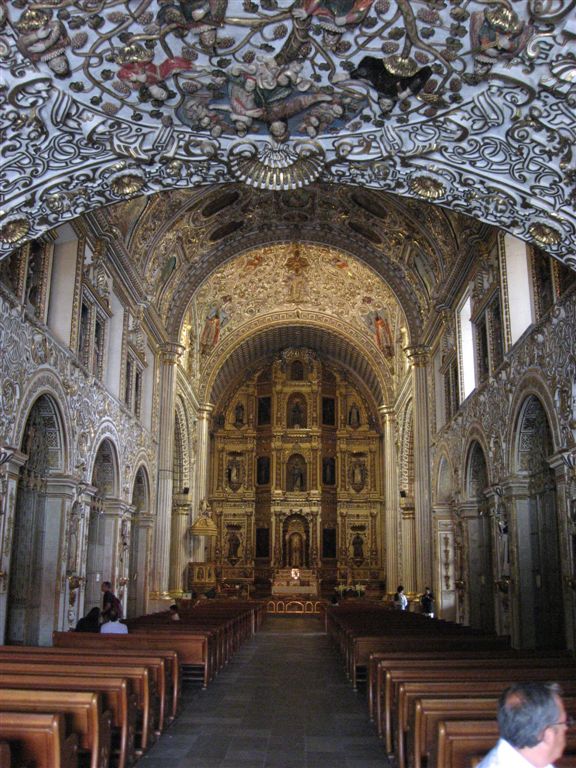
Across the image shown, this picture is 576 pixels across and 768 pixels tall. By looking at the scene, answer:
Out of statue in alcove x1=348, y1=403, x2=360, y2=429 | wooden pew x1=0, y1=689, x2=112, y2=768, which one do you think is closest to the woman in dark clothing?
wooden pew x1=0, y1=689, x2=112, y2=768

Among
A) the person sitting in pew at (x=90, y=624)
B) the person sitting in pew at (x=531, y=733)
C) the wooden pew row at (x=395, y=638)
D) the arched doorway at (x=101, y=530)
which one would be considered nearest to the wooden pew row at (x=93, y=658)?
the wooden pew row at (x=395, y=638)

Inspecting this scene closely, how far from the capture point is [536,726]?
10.5 ft

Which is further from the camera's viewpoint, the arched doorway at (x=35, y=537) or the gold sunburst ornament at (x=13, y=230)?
the arched doorway at (x=35, y=537)

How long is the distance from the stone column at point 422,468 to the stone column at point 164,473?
743cm

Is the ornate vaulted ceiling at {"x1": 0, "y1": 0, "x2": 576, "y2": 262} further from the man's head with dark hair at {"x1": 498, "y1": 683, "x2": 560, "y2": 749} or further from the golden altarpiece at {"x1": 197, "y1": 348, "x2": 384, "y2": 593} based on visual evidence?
the golden altarpiece at {"x1": 197, "y1": 348, "x2": 384, "y2": 593}

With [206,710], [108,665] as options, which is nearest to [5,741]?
[108,665]

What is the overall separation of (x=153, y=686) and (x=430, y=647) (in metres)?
4.36

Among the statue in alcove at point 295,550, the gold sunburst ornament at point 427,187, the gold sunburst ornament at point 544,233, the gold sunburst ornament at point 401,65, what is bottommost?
the statue in alcove at point 295,550

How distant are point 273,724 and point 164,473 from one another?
1511 centimetres

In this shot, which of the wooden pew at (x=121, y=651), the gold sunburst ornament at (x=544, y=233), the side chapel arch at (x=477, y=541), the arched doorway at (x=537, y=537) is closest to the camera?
the wooden pew at (x=121, y=651)

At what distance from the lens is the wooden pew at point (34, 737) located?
489cm

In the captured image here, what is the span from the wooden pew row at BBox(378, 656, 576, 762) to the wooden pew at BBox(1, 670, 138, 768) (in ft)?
7.62

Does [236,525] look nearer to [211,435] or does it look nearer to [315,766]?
[211,435]

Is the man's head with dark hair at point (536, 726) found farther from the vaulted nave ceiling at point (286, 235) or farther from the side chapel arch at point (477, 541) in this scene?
the vaulted nave ceiling at point (286, 235)
